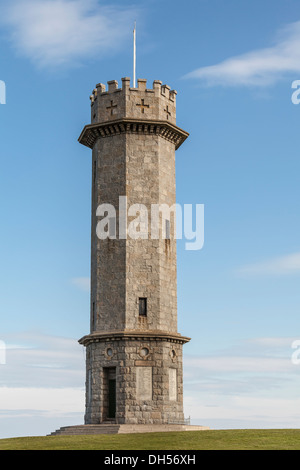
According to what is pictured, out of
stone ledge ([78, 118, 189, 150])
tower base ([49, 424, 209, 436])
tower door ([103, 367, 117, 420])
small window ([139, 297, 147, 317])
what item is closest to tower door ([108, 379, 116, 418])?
tower door ([103, 367, 117, 420])

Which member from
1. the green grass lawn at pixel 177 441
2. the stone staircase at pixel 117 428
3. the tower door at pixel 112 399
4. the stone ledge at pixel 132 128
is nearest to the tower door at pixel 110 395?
the tower door at pixel 112 399

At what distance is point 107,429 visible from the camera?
1428 inches

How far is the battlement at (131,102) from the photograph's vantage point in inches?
1655

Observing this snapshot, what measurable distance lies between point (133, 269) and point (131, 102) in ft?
33.2

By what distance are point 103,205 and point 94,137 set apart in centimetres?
453

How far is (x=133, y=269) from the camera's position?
1582 inches

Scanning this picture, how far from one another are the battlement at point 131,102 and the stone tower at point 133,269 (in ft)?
0.20

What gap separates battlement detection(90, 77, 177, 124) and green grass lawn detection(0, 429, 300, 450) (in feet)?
62.3

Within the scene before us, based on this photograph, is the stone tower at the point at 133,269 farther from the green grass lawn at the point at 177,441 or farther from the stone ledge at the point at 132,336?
the green grass lawn at the point at 177,441

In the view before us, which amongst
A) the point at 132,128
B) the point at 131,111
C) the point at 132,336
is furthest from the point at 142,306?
the point at 131,111

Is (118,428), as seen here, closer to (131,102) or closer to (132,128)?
(132,128)
